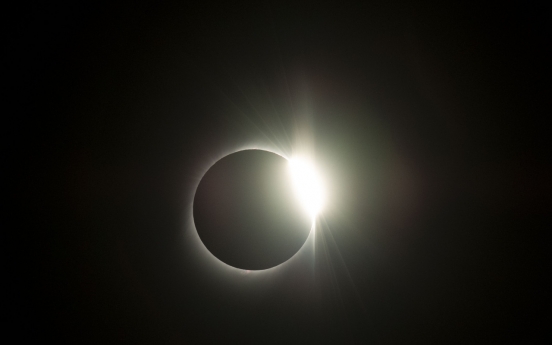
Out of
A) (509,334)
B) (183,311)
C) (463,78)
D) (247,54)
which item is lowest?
(509,334)

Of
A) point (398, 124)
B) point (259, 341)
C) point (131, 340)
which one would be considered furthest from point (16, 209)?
point (398, 124)

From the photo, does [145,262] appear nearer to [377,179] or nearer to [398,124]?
[377,179]
